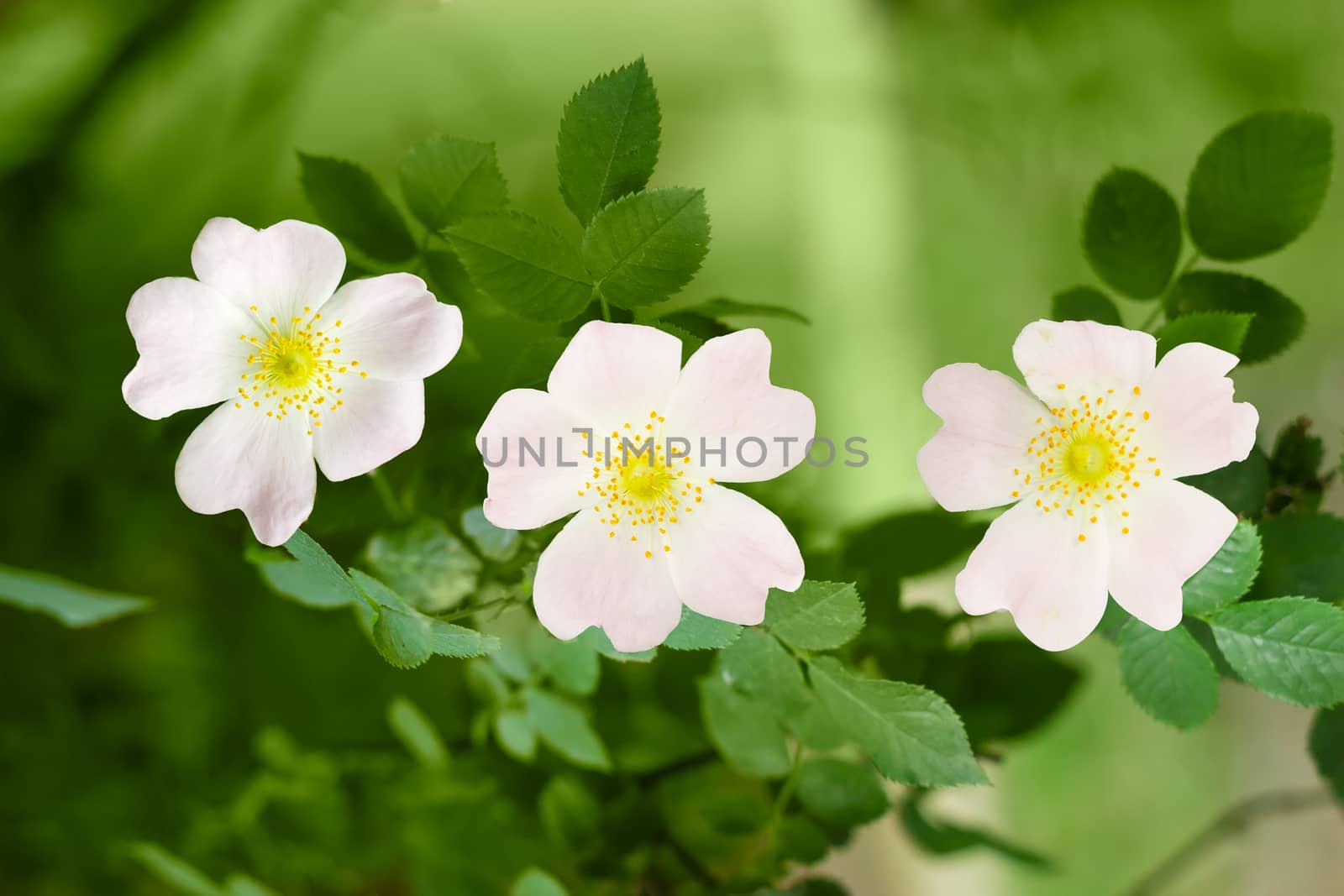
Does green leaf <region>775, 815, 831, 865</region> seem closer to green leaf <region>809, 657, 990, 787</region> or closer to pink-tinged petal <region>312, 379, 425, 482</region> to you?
green leaf <region>809, 657, 990, 787</region>

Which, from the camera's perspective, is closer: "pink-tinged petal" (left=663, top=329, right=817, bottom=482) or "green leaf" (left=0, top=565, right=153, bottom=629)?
"pink-tinged petal" (left=663, top=329, right=817, bottom=482)

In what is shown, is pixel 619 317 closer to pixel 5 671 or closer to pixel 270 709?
pixel 270 709

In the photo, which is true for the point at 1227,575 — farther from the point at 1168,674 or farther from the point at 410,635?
the point at 410,635

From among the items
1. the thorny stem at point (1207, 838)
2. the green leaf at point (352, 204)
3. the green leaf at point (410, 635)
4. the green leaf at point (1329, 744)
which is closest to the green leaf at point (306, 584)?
the green leaf at point (410, 635)

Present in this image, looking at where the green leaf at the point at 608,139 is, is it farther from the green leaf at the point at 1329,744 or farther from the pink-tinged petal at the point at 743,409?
the green leaf at the point at 1329,744

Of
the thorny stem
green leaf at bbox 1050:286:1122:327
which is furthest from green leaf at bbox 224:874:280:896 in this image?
the thorny stem

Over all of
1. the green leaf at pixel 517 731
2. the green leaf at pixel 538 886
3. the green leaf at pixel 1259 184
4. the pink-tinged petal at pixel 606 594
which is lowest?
the green leaf at pixel 538 886
